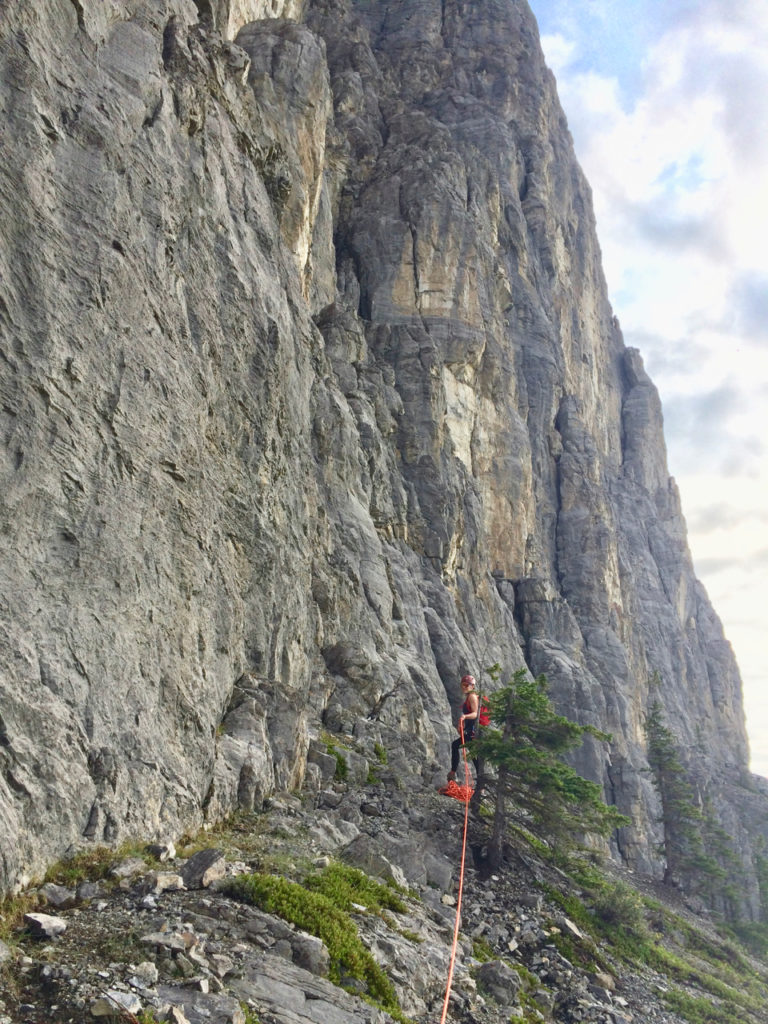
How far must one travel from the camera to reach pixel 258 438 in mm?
21641

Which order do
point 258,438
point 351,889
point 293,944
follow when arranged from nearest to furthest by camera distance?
point 293,944 → point 351,889 → point 258,438

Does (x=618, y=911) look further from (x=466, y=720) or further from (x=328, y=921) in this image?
(x=328, y=921)

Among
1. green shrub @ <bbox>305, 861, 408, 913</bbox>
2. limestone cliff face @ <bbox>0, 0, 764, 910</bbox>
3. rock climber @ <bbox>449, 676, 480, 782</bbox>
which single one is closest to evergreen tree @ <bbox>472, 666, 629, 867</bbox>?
rock climber @ <bbox>449, 676, 480, 782</bbox>

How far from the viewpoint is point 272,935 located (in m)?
9.74

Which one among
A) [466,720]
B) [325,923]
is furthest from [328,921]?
[466,720]

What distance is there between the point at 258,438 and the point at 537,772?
12.1 metres

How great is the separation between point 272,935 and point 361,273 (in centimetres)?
5006

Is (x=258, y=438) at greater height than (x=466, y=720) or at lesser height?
greater

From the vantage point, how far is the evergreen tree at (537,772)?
20156mm

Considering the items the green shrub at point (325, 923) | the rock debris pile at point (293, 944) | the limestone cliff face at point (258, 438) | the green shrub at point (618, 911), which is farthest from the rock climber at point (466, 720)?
the green shrub at point (325, 923)

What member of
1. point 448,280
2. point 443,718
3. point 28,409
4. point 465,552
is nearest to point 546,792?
point 443,718

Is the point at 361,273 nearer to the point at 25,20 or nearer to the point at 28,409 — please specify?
the point at 25,20

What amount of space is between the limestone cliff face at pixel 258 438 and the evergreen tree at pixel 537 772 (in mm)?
4943

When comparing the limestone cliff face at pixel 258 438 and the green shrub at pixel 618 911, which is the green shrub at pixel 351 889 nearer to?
the limestone cliff face at pixel 258 438
